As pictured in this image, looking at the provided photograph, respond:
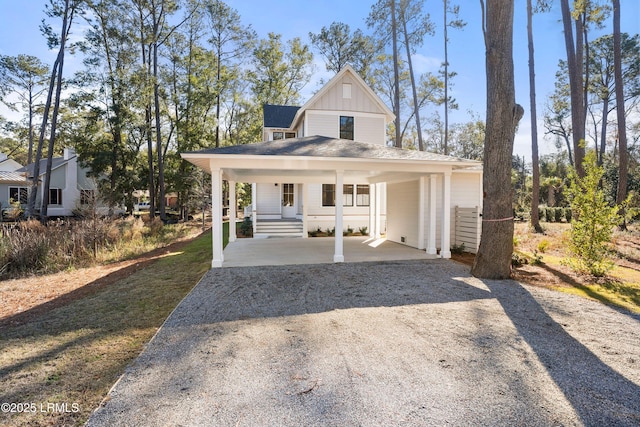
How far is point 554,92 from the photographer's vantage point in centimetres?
2830

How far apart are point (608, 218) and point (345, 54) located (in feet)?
75.3

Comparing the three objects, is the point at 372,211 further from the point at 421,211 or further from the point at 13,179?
the point at 13,179

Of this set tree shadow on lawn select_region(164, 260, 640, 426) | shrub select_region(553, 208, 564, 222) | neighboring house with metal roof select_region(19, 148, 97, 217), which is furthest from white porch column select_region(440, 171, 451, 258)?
neighboring house with metal roof select_region(19, 148, 97, 217)

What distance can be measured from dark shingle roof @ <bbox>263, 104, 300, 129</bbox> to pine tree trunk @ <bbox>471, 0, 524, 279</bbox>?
12.9 m

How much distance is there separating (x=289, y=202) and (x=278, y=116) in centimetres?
550

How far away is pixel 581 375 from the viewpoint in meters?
3.06

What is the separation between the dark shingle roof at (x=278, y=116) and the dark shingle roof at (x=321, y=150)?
957 centimetres

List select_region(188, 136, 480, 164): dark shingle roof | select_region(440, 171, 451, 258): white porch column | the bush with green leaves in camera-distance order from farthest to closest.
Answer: select_region(440, 171, 451, 258): white porch column < select_region(188, 136, 480, 164): dark shingle roof < the bush with green leaves

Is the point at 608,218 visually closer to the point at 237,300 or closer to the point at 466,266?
the point at 466,266

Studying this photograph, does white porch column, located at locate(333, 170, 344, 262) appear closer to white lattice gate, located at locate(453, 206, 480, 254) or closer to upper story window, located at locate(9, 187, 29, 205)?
white lattice gate, located at locate(453, 206, 480, 254)

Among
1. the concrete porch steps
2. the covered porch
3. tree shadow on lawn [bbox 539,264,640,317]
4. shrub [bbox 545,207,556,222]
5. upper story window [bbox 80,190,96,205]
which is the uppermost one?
upper story window [bbox 80,190,96,205]

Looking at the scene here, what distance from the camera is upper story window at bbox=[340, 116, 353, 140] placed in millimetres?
15570

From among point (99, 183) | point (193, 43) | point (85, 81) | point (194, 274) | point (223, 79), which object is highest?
point (193, 43)

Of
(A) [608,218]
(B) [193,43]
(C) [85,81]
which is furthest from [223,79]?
(A) [608,218]
